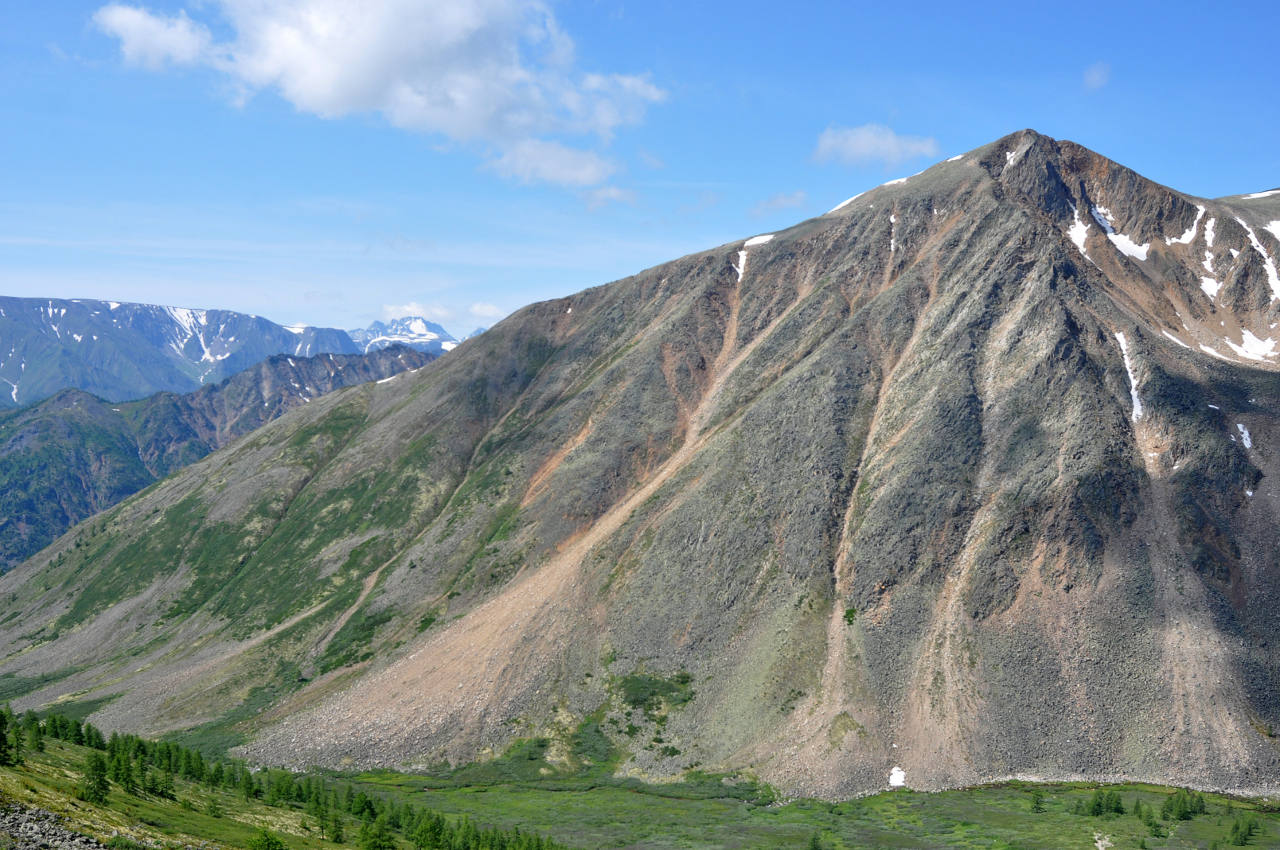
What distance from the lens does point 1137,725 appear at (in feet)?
354

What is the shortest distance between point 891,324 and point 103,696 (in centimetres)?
17174

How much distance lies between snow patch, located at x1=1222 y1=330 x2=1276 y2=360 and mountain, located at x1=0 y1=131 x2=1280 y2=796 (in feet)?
4.73

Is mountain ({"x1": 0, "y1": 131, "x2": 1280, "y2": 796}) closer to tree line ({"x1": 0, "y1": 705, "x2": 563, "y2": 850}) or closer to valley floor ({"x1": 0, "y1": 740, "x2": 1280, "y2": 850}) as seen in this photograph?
valley floor ({"x1": 0, "y1": 740, "x2": 1280, "y2": 850})

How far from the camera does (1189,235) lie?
177 m

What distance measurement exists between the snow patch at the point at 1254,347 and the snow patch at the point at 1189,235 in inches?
1113

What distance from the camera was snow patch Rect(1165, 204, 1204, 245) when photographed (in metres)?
177

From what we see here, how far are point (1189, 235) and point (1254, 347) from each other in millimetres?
34499

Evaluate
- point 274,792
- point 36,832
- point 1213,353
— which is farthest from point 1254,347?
point 36,832

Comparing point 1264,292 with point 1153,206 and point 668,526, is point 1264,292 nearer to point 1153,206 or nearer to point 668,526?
point 1153,206

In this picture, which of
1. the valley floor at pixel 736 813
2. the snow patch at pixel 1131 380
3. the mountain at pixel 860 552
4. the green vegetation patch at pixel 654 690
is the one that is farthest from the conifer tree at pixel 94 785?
the snow patch at pixel 1131 380

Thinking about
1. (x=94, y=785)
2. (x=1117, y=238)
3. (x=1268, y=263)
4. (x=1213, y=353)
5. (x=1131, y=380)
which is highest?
(x=1117, y=238)

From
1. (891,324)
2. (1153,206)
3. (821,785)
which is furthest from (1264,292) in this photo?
(821,785)

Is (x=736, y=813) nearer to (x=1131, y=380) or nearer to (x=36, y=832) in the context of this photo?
(x=36, y=832)

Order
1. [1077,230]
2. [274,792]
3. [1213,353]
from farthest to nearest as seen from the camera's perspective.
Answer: [1077,230] < [1213,353] < [274,792]
